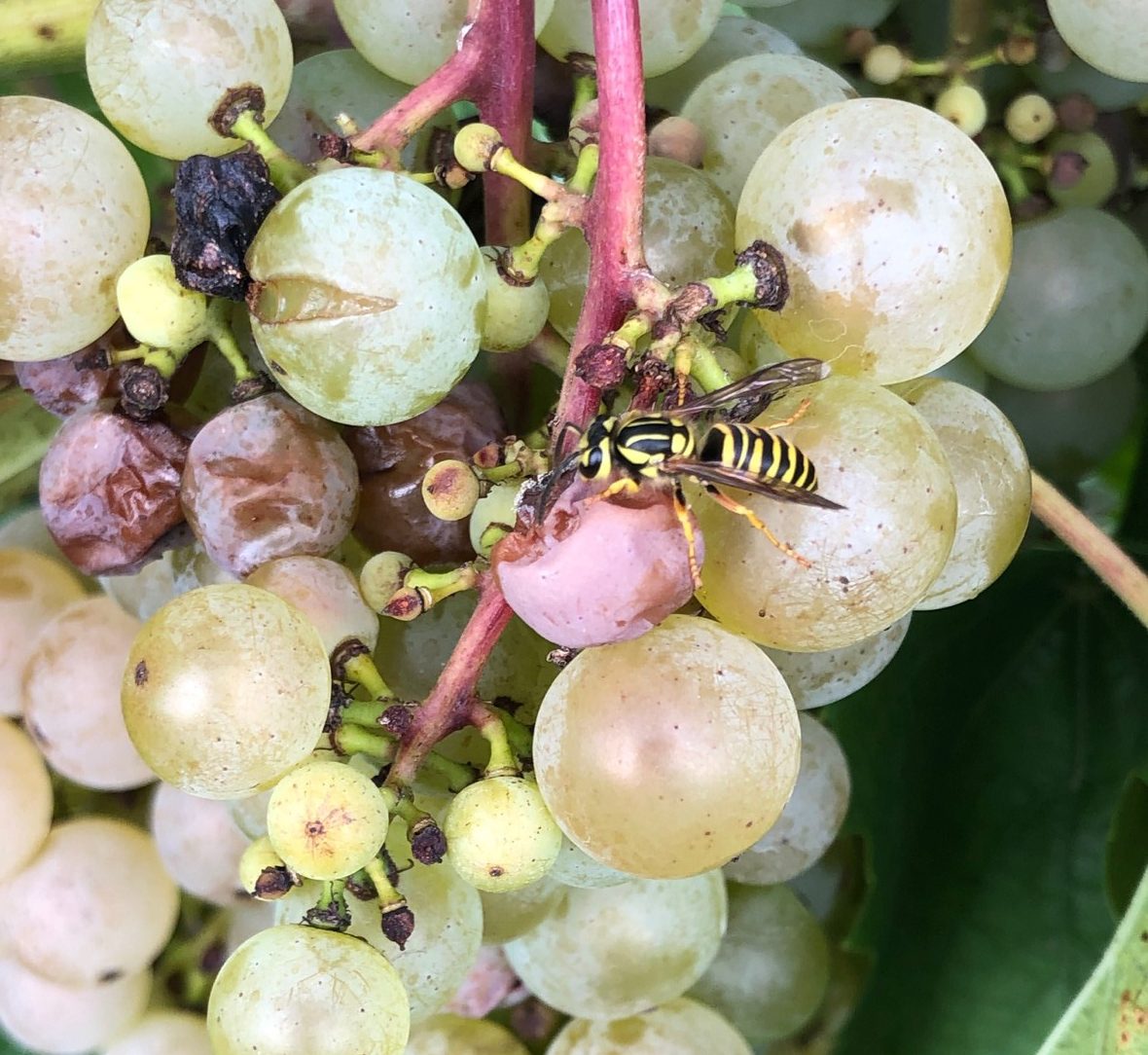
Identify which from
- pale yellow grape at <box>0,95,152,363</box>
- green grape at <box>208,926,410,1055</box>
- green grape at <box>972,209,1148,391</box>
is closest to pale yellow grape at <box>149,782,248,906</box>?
green grape at <box>208,926,410,1055</box>

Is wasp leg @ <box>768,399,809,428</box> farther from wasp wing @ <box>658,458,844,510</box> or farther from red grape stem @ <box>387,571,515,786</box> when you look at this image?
red grape stem @ <box>387,571,515,786</box>

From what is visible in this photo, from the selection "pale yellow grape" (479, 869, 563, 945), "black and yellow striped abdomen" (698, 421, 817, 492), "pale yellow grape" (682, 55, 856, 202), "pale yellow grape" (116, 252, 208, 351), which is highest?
"pale yellow grape" (682, 55, 856, 202)

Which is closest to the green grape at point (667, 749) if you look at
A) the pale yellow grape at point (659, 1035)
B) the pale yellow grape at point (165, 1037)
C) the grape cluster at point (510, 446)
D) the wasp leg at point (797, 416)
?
the grape cluster at point (510, 446)

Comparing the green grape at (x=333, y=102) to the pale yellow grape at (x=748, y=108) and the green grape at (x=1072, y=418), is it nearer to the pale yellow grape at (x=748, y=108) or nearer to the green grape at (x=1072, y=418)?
the pale yellow grape at (x=748, y=108)

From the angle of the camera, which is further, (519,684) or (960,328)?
(519,684)

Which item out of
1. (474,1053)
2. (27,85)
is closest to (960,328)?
(474,1053)

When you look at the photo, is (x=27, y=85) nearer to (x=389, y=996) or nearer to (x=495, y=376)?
(x=495, y=376)

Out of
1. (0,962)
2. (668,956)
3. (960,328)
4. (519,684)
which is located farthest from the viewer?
(0,962)
